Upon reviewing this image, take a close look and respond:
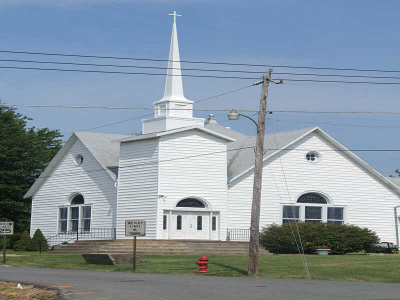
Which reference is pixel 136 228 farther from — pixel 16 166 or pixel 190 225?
pixel 16 166

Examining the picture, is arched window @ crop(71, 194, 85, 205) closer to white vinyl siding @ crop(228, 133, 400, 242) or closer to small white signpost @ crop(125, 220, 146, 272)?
white vinyl siding @ crop(228, 133, 400, 242)

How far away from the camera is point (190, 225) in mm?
40031

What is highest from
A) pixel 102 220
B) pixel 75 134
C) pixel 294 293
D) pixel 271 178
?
pixel 75 134

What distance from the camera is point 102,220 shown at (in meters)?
42.0

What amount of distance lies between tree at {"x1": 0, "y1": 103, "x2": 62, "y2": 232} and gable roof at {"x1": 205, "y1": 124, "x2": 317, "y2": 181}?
15.8 meters

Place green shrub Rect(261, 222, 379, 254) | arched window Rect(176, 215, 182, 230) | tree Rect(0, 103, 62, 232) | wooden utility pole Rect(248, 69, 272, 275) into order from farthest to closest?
tree Rect(0, 103, 62, 232)
arched window Rect(176, 215, 182, 230)
green shrub Rect(261, 222, 379, 254)
wooden utility pole Rect(248, 69, 272, 275)

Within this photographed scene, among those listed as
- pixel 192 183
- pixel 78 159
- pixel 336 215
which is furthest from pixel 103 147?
pixel 336 215

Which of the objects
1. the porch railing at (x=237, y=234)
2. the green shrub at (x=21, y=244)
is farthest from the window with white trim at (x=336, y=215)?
the green shrub at (x=21, y=244)

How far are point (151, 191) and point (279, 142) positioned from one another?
9266mm

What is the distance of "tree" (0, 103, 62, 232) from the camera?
50.5m

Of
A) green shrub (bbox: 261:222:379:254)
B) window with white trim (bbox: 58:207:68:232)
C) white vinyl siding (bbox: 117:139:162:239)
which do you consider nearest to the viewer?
green shrub (bbox: 261:222:379:254)

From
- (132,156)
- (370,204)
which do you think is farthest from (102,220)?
(370,204)

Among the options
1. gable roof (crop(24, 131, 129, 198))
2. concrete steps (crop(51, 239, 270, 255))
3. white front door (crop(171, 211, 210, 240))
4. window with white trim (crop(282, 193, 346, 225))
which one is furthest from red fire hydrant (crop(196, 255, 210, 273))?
window with white trim (crop(282, 193, 346, 225))

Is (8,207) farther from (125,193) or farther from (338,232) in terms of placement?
(338,232)
